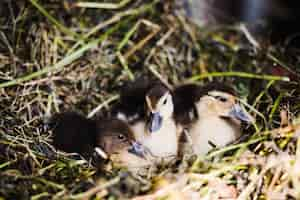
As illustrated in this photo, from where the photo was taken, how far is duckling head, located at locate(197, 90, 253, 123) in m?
1.90

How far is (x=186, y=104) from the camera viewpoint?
2035mm

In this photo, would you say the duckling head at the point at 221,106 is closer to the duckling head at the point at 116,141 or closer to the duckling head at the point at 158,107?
the duckling head at the point at 158,107

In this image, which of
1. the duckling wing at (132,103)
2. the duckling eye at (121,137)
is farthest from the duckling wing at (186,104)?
the duckling eye at (121,137)

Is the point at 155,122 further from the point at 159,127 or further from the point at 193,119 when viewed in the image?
the point at 193,119

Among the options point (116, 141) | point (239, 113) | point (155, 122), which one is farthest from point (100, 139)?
point (239, 113)

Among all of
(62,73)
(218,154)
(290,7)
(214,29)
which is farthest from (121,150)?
(290,7)

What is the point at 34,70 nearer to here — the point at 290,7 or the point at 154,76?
the point at 154,76

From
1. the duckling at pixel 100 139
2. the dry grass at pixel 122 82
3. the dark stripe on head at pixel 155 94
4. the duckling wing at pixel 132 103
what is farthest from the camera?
the duckling wing at pixel 132 103

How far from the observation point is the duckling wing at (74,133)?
6.11 feet

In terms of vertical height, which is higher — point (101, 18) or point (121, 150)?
point (101, 18)

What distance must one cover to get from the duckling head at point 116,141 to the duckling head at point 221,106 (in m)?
0.25

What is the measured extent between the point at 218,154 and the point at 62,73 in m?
0.80

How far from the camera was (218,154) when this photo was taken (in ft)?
5.23

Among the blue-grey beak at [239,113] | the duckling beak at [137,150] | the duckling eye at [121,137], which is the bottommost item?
the duckling beak at [137,150]
